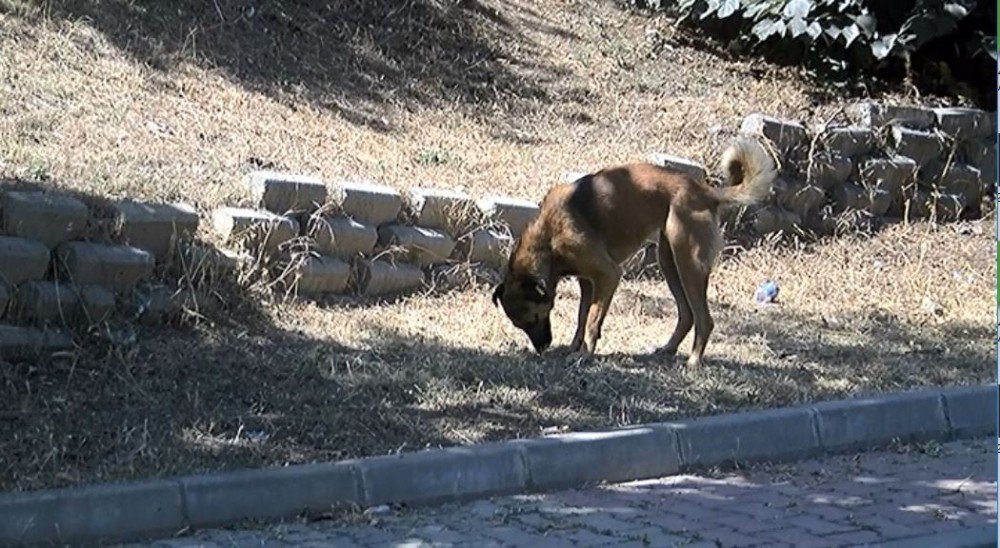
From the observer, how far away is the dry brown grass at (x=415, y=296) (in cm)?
761

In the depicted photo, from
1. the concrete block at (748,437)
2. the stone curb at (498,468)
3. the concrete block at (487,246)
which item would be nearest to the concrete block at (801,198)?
the concrete block at (487,246)

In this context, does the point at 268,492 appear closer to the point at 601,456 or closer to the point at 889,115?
the point at 601,456

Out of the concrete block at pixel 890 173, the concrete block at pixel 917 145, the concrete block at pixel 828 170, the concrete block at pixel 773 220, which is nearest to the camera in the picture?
the concrete block at pixel 773 220

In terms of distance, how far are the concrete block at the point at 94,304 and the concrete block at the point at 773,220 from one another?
600 cm

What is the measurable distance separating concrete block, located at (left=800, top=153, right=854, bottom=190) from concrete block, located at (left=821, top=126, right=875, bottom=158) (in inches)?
3.1

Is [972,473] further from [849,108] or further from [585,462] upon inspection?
[849,108]

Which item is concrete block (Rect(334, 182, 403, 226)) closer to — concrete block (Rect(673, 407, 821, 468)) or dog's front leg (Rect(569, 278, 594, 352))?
dog's front leg (Rect(569, 278, 594, 352))

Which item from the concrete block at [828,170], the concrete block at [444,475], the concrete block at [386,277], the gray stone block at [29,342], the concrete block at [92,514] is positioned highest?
the concrete block at [828,170]

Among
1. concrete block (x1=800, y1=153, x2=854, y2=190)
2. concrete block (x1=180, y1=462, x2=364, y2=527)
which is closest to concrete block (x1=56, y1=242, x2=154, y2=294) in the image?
concrete block (x1=180, y1=462, x2=364, y2=527)

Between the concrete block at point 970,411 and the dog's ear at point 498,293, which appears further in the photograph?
the dog's ear at point 498,293

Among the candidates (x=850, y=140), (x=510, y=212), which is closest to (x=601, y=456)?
(x=510, y=212)

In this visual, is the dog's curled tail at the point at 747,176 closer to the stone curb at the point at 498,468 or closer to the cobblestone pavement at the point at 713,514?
the stone curb at the point at 498,468

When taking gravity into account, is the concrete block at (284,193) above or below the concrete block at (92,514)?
above

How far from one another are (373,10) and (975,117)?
569cm
